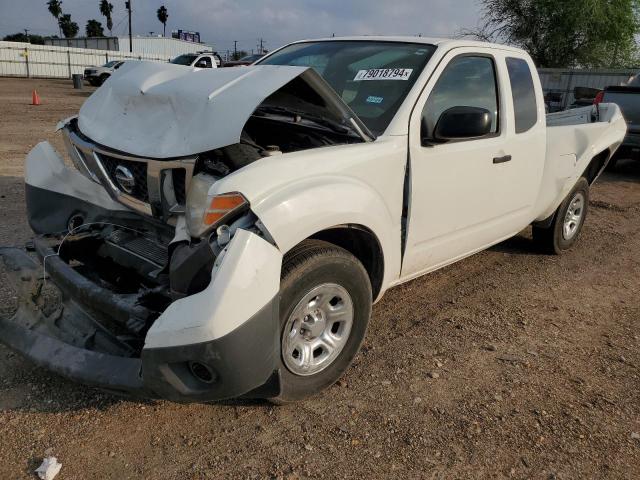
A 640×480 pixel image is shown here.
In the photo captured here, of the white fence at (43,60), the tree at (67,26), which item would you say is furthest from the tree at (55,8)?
the white fence at (43,60)

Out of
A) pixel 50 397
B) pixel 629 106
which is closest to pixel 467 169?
pixel 50 397

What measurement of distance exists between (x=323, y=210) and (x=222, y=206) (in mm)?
487

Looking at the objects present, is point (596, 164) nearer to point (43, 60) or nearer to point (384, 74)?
point (384, 74)

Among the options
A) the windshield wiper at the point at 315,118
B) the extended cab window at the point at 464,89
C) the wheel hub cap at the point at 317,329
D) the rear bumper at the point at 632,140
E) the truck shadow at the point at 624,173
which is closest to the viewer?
the wheel hub cap at the point at 317,329

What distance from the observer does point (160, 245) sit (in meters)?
3.06

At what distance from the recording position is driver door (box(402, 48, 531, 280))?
3.30 meters

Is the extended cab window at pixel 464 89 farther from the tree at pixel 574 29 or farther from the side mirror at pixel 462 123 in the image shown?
the tree at pixel 574 29

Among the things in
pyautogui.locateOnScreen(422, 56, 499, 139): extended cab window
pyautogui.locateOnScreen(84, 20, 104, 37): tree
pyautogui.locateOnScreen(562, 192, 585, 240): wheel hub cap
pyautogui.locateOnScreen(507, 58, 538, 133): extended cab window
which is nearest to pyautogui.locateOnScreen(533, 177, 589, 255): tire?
pyautogui.locateOnScreen(562, 192, 585, 240): wheel hub cap

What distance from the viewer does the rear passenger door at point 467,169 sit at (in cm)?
331

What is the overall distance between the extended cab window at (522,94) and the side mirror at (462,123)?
3.59ft

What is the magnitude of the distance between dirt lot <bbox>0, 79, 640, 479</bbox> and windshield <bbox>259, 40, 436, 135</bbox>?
148 centimetres

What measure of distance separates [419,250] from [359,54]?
4.83 feet

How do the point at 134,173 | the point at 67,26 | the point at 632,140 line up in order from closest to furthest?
the point at 134,173, the point at 632,140, the point at 67,26

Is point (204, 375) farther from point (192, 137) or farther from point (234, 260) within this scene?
point (192, 137)
